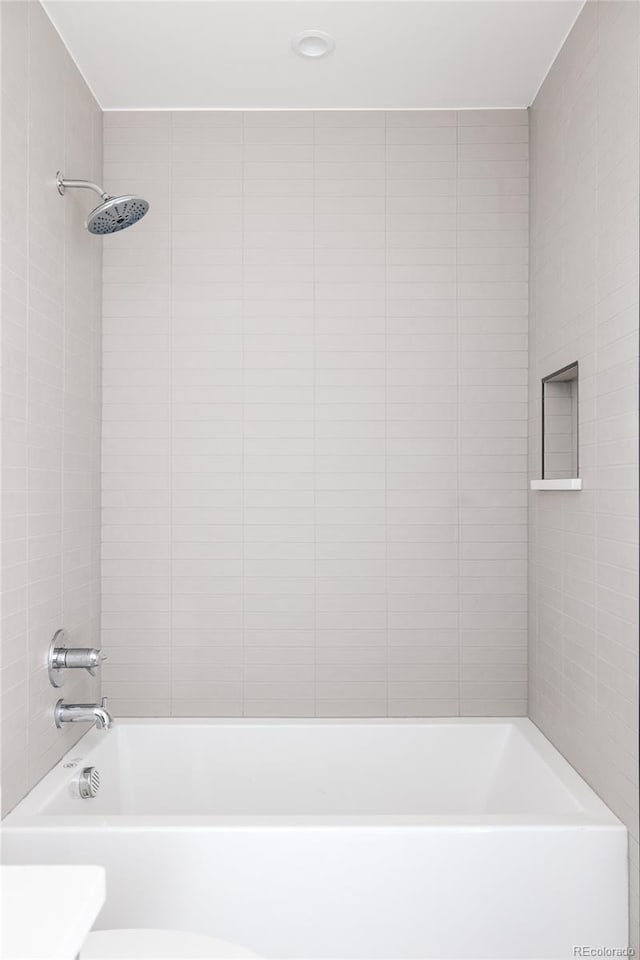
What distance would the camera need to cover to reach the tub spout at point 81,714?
213 centimetres

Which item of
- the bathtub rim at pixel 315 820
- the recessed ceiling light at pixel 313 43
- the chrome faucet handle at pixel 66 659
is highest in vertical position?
the recessed ceiling light at pixel 313 43

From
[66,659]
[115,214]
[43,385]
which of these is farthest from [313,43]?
[66,659]

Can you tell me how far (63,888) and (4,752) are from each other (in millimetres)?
693

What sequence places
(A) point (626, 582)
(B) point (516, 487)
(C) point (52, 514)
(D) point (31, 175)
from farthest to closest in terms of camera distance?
1. (B) point (516, 487)
2. (C) point (52, 514)
3. (D) point (31, 175)
4. (A) point (626, 582)

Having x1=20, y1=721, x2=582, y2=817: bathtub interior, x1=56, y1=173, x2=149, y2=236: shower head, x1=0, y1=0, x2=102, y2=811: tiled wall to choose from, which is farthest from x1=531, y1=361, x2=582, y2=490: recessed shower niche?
x1=0, y1=0, x2=102, y2=811: tiled wall

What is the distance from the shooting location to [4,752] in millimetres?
1804

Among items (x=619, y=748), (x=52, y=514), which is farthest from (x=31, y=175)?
(x=619, y=748)

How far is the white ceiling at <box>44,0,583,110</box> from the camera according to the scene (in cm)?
207

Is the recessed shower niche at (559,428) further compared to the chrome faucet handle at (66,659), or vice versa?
the recessed shower niche at (559,428)

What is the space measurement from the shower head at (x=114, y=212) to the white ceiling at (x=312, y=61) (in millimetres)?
479

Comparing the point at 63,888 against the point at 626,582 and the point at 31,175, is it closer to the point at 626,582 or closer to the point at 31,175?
the point at 626,582

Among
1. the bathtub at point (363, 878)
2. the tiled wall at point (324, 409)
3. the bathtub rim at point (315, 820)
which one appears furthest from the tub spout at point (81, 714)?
the tiled wall at point (324, 409)

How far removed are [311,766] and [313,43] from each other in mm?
2222

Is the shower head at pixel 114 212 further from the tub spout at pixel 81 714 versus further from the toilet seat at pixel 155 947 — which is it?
the toilet seat at pixel 155 947
